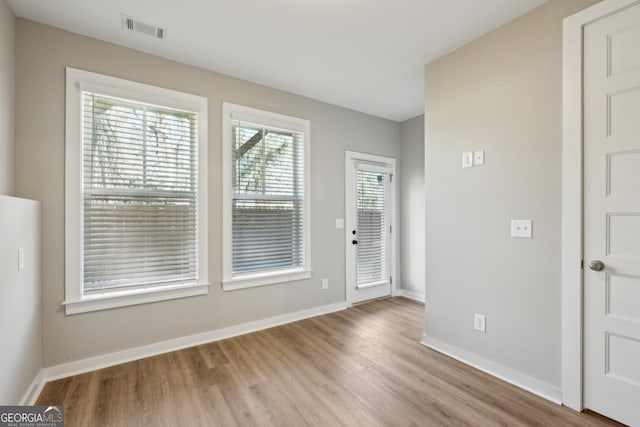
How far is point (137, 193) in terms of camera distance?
2.52m

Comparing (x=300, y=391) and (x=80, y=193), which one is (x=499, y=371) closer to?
(x=300, y=391)

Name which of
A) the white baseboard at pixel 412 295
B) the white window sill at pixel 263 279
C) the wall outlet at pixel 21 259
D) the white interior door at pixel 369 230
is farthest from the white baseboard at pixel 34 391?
the white baseboard at pixel 412 295

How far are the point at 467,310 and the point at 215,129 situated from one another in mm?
2961

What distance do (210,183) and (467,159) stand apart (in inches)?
96.5

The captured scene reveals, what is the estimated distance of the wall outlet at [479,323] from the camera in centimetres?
235

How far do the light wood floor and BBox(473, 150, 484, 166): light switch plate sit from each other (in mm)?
1725

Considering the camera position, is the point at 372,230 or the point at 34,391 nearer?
the point at 34,391

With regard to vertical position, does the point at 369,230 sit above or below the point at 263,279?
above

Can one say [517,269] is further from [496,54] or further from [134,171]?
[134,171]

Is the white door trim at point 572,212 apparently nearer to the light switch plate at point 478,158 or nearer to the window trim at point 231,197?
the light switch plate at point 478,158

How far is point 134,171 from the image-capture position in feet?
8.26

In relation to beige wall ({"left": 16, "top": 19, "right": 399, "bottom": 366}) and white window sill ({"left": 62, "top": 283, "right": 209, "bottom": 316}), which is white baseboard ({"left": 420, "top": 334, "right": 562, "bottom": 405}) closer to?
beige wall ({"left": 16, "top": 19, "right": 399, "bottom": 366})
